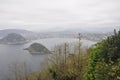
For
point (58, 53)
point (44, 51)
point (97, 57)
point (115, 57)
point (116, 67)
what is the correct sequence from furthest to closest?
point (44, 51) → point (58, 53) → point (97, 57) → point (115, 57) → point (116, 67)

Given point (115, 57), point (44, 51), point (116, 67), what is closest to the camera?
point (116, 67)

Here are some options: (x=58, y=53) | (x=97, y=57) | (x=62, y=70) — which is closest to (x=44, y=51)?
(x=58, y=53)

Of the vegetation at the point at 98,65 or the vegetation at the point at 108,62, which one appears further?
the vegetation at the point at 98,65

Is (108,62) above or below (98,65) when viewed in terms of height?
above

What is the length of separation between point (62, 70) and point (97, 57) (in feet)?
32.3

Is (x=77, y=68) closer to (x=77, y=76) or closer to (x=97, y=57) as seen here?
(x=77, y=76)

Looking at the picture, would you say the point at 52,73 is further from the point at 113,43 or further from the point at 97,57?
the point at 113,43

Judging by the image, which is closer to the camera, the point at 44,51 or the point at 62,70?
the point at 62,70

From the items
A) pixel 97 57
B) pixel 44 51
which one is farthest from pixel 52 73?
pixel 44 51

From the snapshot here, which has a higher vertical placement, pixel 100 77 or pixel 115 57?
pixel 115 57

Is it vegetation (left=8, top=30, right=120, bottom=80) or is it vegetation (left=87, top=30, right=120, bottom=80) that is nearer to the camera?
vegetation (left=87, top=30, right=120, bottom=80)

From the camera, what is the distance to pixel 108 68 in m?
11.9

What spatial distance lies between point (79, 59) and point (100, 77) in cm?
1316

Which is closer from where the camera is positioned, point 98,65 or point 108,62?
point 98,65
